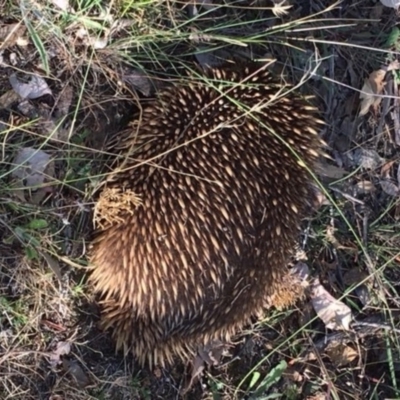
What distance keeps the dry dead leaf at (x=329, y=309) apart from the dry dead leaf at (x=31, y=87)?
4.37ft

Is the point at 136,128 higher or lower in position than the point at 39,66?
lower

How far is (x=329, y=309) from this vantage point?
328cm

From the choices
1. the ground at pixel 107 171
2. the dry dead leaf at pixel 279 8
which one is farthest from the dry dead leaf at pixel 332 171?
the dry dead leaf at pixel 279 8

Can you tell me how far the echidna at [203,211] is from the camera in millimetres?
A: 2656

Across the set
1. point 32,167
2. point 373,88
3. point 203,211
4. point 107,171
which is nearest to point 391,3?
point 373,88

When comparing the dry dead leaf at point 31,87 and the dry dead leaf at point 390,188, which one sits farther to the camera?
the dry dead leaf at point 390,188

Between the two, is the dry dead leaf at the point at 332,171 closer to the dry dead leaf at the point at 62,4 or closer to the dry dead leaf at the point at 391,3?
the dry dead leaf at the point at 391,3

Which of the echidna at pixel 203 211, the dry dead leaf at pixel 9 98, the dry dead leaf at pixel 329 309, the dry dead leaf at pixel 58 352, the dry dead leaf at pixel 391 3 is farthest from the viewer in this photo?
the dry dead leaf at pixel 329 309

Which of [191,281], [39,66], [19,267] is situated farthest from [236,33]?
[19,267]

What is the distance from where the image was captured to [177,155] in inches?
107

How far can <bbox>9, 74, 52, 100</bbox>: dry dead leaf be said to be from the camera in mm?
2766

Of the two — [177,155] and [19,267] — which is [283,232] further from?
[19,267]

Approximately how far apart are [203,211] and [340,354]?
1061 mm

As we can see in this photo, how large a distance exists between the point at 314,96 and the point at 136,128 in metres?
0.70
